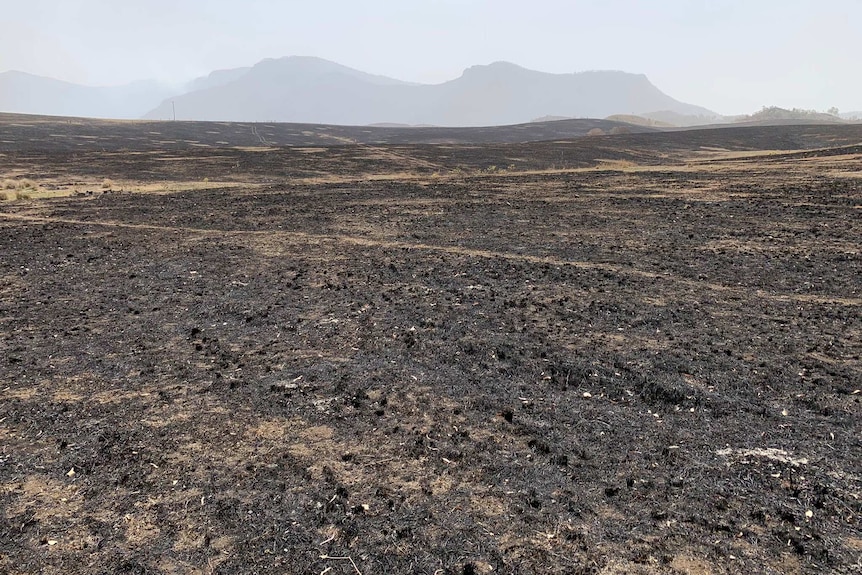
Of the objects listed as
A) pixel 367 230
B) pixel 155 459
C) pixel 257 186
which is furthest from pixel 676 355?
pixel 257 186

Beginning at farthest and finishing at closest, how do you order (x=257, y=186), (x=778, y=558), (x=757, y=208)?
(x=257, y=186), (x=757, y=208), (x=778, y=558)

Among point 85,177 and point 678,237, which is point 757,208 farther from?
point 85,177

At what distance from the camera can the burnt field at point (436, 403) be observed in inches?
155

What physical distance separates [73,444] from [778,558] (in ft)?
Answer: 19.9

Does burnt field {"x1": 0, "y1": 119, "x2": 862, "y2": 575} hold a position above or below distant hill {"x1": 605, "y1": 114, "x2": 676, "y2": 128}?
below

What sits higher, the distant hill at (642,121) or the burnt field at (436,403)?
the distant hill at (642,121)

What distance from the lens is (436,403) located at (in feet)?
19.6

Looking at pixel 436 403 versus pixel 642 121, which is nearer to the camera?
pixel 436 403

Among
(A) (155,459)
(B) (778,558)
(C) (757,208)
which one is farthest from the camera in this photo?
(C) (757,208)

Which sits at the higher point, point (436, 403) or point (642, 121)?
point (642, 121)

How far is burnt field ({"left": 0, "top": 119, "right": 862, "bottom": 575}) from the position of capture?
3934 mm

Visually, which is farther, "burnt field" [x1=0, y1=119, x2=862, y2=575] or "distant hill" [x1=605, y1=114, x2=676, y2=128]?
"distant hill" [x1=605, y1=114, x2=676, y2=128]

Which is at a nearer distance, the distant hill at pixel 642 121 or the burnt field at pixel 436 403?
the burnt field at pixel 436 403

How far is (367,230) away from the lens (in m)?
16.2
